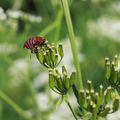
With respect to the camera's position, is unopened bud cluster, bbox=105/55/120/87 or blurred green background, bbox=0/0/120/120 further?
blurred green background, bbox=0/0/120/120

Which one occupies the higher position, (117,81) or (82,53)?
(117,81)

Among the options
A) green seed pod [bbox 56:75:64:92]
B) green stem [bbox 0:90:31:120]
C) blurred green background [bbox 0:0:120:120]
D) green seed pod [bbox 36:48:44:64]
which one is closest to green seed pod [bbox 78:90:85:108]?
green seed pod [bbox 56:75:64:92]

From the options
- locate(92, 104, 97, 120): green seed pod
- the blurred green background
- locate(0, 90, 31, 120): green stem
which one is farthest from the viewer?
the blurred green background

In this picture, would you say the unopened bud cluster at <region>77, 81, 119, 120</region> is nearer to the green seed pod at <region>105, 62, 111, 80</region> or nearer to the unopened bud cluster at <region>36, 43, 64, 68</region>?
the green seed pod at <region>105, 62, 111, 80</region>

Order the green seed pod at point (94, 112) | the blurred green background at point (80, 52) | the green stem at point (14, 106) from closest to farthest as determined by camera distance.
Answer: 1. the green seed pod at point (94, 112)
2. the green stem at point (14, 106)
3. the blurred green background at point (80, 52)

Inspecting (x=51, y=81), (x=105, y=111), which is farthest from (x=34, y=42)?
(x=105, y=111)

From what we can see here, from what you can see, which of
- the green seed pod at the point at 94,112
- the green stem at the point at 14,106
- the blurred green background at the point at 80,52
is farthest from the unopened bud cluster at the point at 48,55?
the blurred green background at the point at 80,52

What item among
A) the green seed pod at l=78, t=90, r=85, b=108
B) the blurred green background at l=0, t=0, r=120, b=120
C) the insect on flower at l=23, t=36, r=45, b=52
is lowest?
the blurred green background at l=0, t=0, r=120, b=120

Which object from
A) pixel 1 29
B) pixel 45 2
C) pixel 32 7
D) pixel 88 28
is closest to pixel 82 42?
pixel 88 28

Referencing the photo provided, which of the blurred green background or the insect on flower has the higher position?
the insect on flower

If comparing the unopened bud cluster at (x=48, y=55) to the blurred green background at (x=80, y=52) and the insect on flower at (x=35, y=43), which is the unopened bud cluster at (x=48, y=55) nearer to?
the insect on flower at (x=35, y=43)

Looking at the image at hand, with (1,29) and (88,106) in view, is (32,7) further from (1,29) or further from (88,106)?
(88,106)
